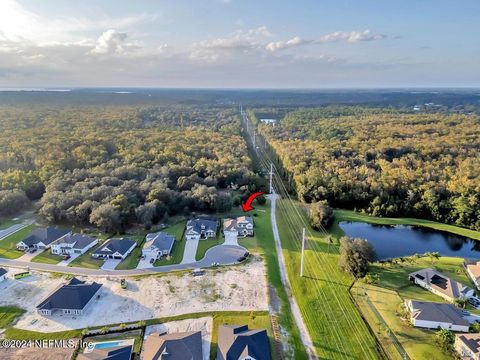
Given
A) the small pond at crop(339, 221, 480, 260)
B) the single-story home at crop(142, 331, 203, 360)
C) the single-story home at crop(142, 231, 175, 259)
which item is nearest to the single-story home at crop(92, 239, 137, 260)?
the single-story home at crop(142, 231, 175, 259)

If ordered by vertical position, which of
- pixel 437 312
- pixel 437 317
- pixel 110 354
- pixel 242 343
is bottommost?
pixel 437 317

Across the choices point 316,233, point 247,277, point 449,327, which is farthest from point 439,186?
point 247,277

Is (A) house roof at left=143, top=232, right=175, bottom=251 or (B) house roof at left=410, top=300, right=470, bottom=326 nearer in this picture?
(B) house roof at left=410, top=300, right=470, bottom=326

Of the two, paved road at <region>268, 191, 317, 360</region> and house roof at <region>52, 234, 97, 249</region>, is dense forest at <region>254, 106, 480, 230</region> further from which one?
house roof at <region>52, 234, 97, 249</region>

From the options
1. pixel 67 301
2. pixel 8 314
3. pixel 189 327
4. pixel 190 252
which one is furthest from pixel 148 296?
pixel 8 314

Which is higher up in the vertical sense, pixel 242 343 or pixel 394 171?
pixel 394 171

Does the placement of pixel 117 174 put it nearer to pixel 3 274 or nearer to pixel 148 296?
pixel 3 274
